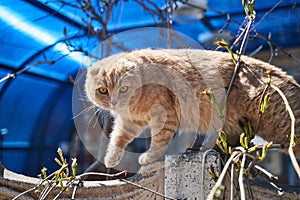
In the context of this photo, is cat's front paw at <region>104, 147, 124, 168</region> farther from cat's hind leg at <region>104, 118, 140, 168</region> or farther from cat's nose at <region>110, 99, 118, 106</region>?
cat's nose at <region>110, 99, 118, 106</region>

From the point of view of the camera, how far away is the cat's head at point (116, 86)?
3.90 ft

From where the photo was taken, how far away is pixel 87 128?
4.23 feet

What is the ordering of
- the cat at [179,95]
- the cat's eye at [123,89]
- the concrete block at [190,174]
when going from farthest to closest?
the cat's eye at [123,89]
the cat at [179,95]
the concrete block at [190,174]

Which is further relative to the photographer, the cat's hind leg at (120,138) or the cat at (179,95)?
the cat's hind leg at (120,138)

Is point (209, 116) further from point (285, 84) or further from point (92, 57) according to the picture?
point (92, 57)

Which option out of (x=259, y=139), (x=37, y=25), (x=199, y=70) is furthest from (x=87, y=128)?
(x=37, y=25)

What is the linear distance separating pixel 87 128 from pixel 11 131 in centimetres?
201

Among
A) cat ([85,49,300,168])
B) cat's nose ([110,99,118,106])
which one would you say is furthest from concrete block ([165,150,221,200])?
cat's nose ([110,99,118,106])

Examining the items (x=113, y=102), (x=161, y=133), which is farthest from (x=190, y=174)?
(x=113, y=102)

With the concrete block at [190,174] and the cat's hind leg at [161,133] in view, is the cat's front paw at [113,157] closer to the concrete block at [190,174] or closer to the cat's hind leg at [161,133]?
the cat's hind leg at [161,133]

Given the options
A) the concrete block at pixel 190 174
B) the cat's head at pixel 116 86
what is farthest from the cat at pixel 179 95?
the concrete block at pixel 190 174

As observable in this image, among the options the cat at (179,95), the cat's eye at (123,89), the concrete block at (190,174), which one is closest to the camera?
the concrete block at (190,174)

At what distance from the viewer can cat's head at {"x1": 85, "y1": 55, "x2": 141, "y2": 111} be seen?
119 cm

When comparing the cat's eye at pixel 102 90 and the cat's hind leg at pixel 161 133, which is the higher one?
the cat's eye at pixel 102 90
